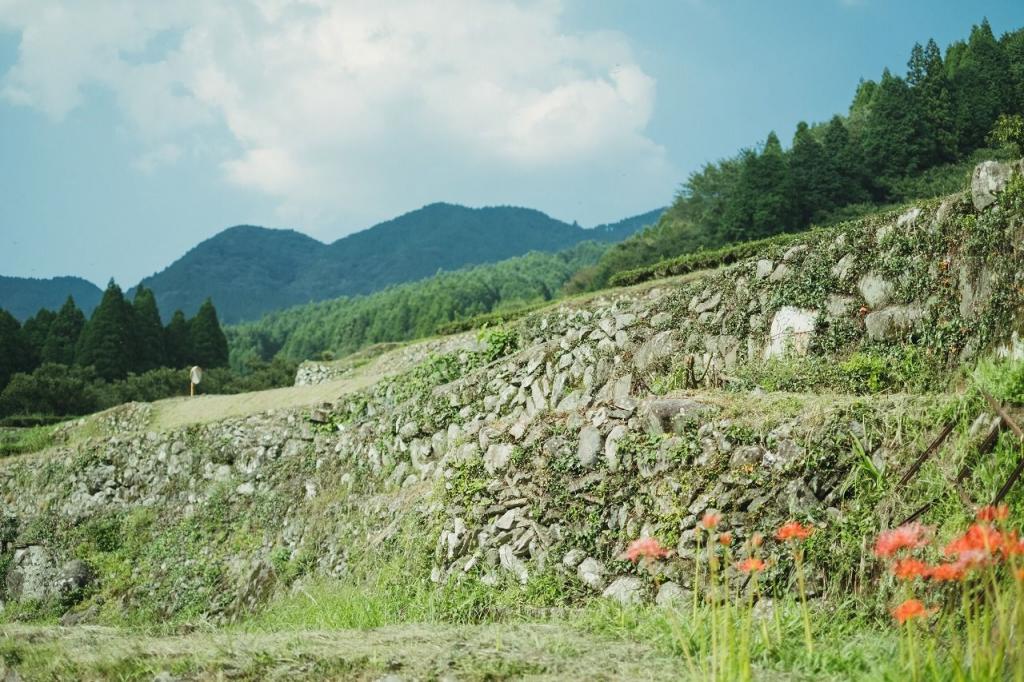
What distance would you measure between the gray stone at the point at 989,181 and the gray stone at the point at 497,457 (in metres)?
6.35

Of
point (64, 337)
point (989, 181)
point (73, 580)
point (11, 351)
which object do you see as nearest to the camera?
point (989, 181)

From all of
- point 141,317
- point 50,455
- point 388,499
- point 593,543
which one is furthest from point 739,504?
point 141,317

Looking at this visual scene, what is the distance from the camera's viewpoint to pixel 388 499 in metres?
11.6

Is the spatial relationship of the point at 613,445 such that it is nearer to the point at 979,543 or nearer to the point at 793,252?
the point at 793,252

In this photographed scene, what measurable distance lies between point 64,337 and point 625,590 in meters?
55.1

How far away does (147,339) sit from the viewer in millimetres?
50969

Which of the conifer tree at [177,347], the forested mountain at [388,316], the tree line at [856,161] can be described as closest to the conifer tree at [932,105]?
the tree line at [856,161]

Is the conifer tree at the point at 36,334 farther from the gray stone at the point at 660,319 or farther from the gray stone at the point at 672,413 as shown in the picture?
the gray stone at the point at 672,413

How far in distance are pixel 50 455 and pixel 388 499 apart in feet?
41.6

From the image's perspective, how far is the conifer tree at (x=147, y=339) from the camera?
164 ft

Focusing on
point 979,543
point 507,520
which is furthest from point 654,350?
point 979,543

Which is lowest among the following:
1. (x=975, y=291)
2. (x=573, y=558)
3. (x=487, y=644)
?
(x=573, y=558)

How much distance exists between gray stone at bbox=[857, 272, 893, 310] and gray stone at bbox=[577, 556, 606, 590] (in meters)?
5.17

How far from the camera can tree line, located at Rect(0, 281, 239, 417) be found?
123 feet
